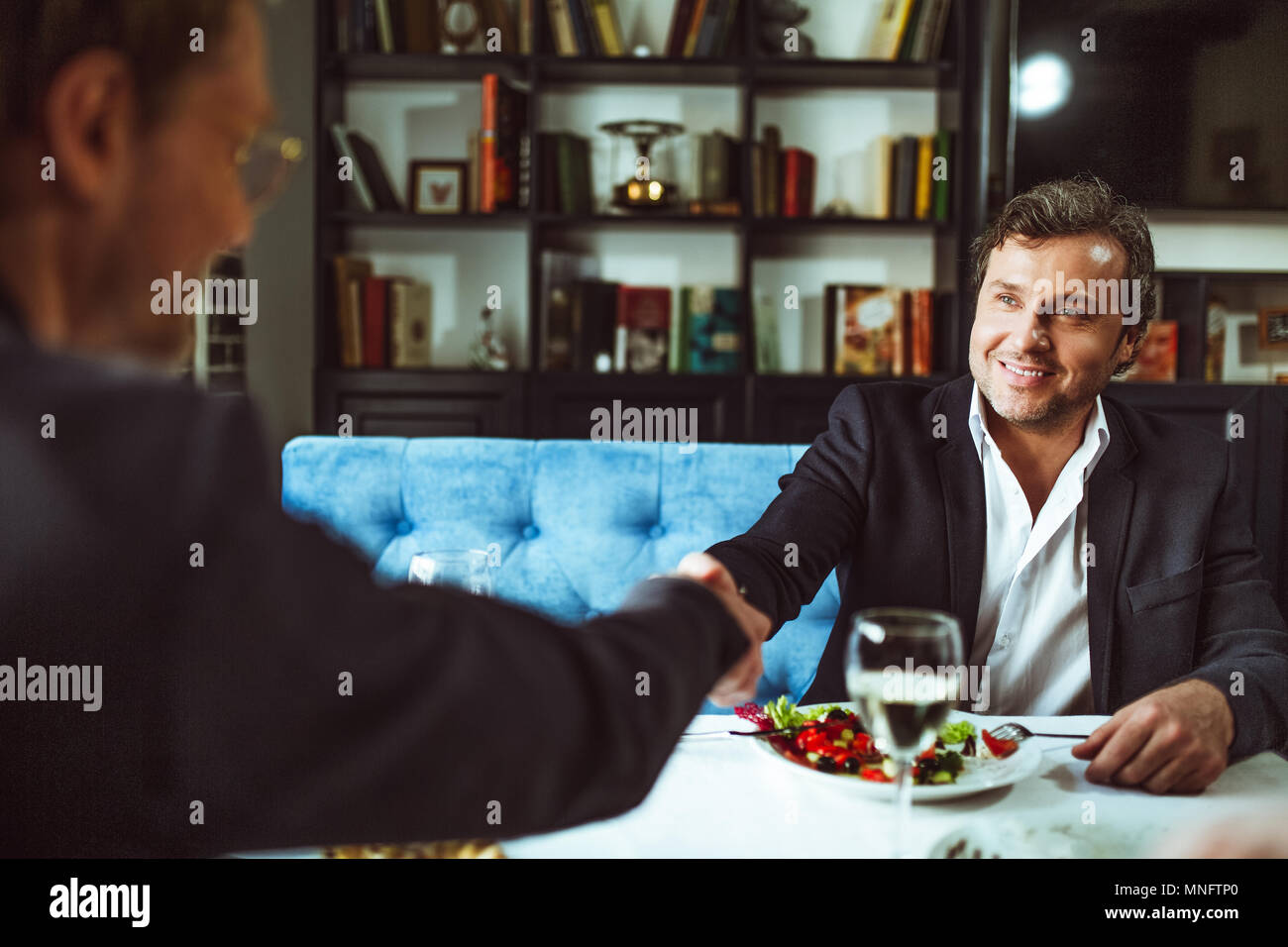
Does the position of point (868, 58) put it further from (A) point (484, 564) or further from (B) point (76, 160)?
(B) point (76, 160)

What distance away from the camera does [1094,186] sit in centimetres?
156

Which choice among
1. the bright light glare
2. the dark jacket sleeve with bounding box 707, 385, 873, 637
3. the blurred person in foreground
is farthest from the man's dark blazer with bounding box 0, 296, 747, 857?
the bright light glare

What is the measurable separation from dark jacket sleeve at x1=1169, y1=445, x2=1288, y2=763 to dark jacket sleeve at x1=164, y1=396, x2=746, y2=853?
753 mm

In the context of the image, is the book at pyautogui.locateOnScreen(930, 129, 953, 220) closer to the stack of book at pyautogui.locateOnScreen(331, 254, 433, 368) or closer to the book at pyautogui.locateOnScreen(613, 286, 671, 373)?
the book at pyautogui.locateOnScreen(613, 286, 671, 373)

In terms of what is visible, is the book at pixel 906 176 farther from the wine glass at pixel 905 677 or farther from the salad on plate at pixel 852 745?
the wine glass at pixel 905 677

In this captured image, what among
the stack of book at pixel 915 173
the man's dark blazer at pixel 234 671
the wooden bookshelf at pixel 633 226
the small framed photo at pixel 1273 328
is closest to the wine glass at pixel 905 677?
the man's dark blazer at pixel 234 671

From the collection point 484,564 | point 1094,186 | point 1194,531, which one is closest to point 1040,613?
point 1194,531

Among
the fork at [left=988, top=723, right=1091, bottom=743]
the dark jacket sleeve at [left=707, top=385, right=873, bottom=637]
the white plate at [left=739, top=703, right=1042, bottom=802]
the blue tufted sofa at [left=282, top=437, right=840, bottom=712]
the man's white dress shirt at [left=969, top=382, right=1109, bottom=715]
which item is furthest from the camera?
the blue tufted sofa at [left=282, top=437, right=840, bottom=712]

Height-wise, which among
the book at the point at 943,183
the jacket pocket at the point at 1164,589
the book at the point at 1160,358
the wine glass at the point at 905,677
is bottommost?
the jacket pocket at the point at 1164,589

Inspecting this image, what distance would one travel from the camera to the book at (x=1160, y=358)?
306 cm

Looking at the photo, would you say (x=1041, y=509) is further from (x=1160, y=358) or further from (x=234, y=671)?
(x=1160, y=358)

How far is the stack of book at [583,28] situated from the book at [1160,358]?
175cm

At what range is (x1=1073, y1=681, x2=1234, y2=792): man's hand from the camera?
2.97 ft

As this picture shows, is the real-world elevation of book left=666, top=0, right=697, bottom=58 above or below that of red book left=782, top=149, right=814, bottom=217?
above
